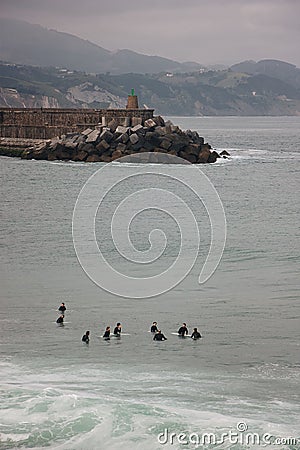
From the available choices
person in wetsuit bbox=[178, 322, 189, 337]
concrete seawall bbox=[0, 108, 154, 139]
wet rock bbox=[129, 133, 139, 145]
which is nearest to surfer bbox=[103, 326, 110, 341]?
person in wetsuit bbox=[178, 322, 189, 337]

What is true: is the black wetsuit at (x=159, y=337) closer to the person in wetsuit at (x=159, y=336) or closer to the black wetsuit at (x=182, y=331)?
A: the person in wetsuit at (x=159, y=336)

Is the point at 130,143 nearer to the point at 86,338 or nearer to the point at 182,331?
the point at 182,331

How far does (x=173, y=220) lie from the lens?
31250 millimetres

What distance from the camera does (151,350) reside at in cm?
1616

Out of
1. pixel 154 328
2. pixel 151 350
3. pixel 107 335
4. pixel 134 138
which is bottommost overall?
pixel 151 350

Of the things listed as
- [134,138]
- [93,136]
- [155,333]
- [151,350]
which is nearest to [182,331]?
[155,333]

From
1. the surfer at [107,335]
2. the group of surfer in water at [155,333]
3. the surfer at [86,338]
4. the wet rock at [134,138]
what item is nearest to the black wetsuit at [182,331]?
the group of surfer in water at [155,333]

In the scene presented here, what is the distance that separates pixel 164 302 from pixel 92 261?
393cm

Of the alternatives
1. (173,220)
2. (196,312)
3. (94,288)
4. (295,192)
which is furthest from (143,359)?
(295,192)

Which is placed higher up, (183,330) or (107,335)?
(183,330)

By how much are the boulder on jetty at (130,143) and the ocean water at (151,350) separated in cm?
2242

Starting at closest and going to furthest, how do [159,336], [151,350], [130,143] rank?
[151,350]
[159,336]
[130,143]

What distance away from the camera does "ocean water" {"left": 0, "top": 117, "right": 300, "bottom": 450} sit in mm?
12422

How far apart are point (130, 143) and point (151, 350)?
3667 cm
